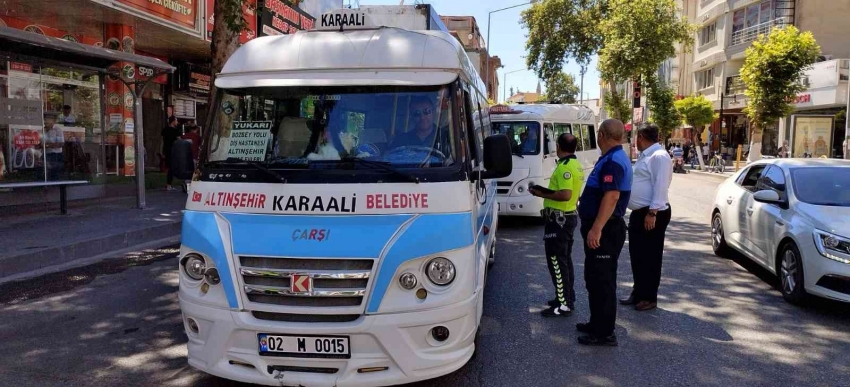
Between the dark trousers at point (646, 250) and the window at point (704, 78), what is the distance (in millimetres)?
42457

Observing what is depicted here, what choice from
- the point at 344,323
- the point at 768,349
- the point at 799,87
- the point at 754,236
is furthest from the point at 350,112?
the point at 799,87

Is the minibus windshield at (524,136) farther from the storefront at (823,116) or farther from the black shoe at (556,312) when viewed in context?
the storefront at (823,116)

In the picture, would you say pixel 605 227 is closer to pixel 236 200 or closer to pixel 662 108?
pixel 236 200

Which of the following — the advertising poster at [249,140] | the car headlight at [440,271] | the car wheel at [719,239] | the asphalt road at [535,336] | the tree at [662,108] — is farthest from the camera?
the tree at [662,108]

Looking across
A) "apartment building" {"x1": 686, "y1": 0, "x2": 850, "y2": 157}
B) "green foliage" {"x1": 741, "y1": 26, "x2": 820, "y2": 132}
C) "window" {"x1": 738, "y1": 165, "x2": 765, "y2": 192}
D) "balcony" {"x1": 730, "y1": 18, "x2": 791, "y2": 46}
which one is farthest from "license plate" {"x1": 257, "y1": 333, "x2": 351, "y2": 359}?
"balcony" {"x1": 730, "y1": 18, "x2": 791, "y2": 46}

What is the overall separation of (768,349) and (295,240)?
13.1ft

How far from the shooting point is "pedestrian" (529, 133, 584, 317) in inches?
219

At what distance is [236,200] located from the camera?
13.1 feet

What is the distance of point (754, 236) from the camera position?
24.1 feet

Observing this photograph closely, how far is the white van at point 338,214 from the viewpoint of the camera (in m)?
3.53

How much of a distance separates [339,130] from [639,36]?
25.3m

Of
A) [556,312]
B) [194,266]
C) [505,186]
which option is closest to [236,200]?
[194,266]

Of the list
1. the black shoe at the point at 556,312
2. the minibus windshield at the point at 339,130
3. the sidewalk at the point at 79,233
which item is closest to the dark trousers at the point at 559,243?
the black shoe at the point at 556,312

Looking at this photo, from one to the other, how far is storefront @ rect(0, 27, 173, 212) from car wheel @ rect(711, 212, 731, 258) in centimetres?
998
